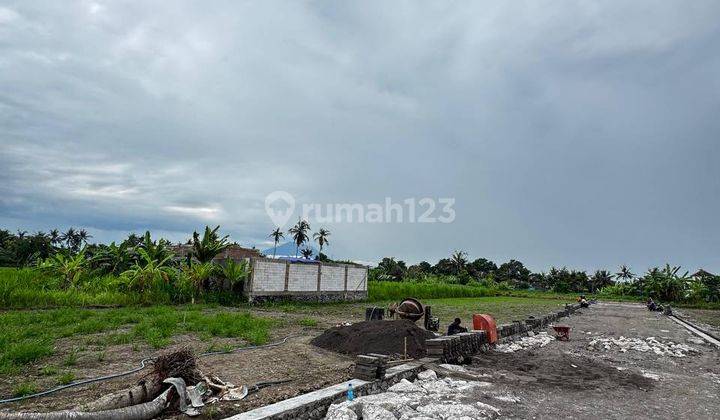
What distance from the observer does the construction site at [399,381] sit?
475 centimetres

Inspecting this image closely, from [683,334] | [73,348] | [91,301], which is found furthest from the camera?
[91,301]

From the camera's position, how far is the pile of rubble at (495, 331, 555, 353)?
10055 mm

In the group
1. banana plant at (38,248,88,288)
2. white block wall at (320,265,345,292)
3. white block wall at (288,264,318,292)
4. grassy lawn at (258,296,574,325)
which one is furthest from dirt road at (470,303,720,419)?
banana plant at (38,248,88,288)

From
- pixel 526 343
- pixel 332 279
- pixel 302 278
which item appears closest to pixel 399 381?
pixel 526 343

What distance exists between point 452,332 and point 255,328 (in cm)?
516

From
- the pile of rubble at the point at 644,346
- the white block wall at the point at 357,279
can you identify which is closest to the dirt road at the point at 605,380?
the pile of rubble at the point at 644,346

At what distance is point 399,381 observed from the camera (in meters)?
6.40

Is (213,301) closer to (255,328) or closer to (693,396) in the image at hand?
(255,328)

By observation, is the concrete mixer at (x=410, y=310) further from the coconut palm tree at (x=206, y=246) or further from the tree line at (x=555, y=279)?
the tree line at (x=555, y=279)

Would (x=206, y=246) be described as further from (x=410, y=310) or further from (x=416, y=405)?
(x=416, y=405)

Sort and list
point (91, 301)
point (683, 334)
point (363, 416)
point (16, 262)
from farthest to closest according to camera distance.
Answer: point (16, 262)
point (91, 301)
point (683, 334)
point (363, 416)

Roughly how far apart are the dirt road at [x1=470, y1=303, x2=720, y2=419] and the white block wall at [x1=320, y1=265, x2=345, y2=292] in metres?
14.6

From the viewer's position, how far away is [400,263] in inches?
2628

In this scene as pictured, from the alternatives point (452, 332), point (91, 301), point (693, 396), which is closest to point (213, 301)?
point (91, 301)
